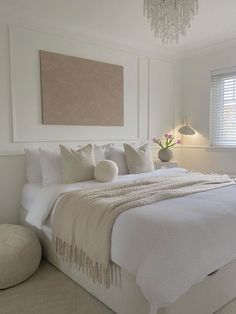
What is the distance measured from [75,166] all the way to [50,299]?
50.1 inches

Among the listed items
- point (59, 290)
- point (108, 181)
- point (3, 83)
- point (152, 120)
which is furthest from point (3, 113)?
point (152, 120)

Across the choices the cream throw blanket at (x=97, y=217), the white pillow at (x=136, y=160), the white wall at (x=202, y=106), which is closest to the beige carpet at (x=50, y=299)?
the cream throw blanket at (x=97, y=217)

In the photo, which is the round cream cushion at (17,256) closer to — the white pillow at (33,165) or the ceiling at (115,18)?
the white pillow at (33,165)

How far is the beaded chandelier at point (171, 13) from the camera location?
2.33 m

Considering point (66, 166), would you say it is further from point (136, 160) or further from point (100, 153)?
point (136, 160)

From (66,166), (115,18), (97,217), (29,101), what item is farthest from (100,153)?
(115,18)

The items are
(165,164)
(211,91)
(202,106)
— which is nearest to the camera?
(165,164)

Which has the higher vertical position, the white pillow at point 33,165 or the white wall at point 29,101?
the white wall at point 29,101

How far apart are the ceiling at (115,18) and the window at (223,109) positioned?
0.59 meters

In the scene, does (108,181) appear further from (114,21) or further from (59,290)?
(114,21)

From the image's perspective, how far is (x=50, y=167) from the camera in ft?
9.30

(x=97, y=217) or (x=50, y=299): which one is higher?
(x=97, y=217)

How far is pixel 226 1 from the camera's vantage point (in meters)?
2.77

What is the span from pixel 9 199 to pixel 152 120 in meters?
2.50
